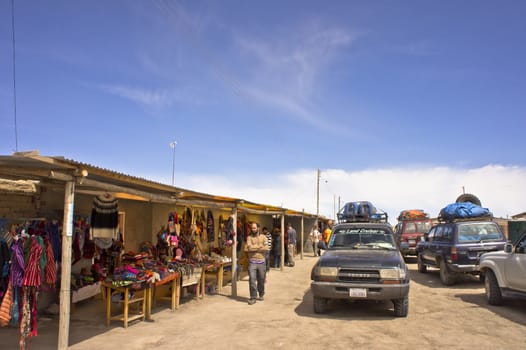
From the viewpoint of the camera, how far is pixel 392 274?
7730mm

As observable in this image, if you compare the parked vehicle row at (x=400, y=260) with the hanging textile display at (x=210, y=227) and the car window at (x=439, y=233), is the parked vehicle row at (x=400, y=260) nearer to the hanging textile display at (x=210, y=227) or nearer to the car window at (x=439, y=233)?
the car window at (x=439, y=233)

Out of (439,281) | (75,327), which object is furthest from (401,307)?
(439,281)

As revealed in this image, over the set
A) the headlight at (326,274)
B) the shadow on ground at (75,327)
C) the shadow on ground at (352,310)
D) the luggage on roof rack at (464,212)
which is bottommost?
the shadow on ground at (75,327)

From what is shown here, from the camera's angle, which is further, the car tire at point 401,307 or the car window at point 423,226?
the car window at point 423,226

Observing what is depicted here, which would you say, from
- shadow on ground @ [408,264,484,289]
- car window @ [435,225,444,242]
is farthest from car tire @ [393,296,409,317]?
car window @ [435,225,444,242]

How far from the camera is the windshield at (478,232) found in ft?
38.4

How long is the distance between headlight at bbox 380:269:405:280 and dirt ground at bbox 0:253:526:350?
2.68ft

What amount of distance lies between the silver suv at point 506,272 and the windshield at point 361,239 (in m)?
2.17

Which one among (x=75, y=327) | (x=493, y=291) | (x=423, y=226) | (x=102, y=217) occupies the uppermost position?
(x=102, y=217)

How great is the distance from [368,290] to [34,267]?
557 centimetres

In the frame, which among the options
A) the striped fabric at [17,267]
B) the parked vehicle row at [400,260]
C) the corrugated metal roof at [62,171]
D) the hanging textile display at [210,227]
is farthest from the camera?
the hanging textile display at [210,227]

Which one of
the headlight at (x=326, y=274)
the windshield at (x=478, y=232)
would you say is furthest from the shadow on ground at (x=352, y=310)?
the windshield at (x=478, y=232)

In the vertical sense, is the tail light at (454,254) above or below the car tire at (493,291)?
above

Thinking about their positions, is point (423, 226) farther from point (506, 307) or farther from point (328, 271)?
point (328, 271)
